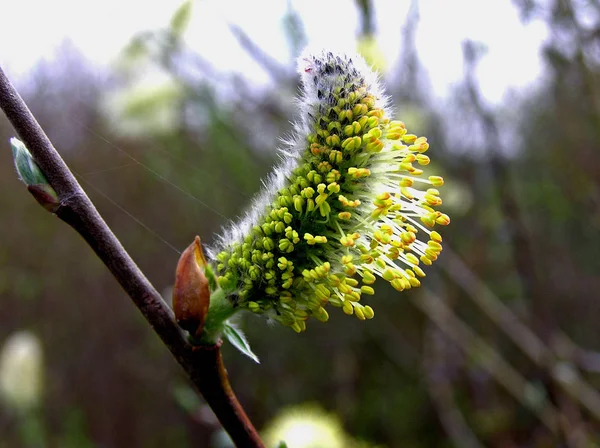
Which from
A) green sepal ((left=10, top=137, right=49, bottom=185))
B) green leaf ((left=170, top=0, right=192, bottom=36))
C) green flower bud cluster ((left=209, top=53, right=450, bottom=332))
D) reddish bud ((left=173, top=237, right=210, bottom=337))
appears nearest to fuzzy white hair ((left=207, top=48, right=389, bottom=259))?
green flower bud cluster ((left=209, top=53, right=450, bottom=332))

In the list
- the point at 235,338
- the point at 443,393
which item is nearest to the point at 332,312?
the point at 443,393

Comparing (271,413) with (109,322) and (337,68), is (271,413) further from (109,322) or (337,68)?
(337,68)

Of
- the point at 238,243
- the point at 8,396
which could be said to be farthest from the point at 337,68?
the point at 8,396

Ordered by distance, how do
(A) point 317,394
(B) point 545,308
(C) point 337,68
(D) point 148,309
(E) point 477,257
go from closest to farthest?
(D) point 148,309
(C) point 337,68
(B) point 545,308
(E) point 477,257
(A) point 317,394

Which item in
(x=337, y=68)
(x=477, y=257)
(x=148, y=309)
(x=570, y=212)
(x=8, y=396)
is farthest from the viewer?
(x=570, y=212)

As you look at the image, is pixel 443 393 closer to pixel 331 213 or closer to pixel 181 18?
pixel 181 18

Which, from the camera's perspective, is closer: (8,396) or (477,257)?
(8,396)

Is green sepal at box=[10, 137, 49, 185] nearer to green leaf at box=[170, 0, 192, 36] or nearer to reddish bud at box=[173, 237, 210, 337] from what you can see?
reddish bud at box=[173, 237, 210, 337]
